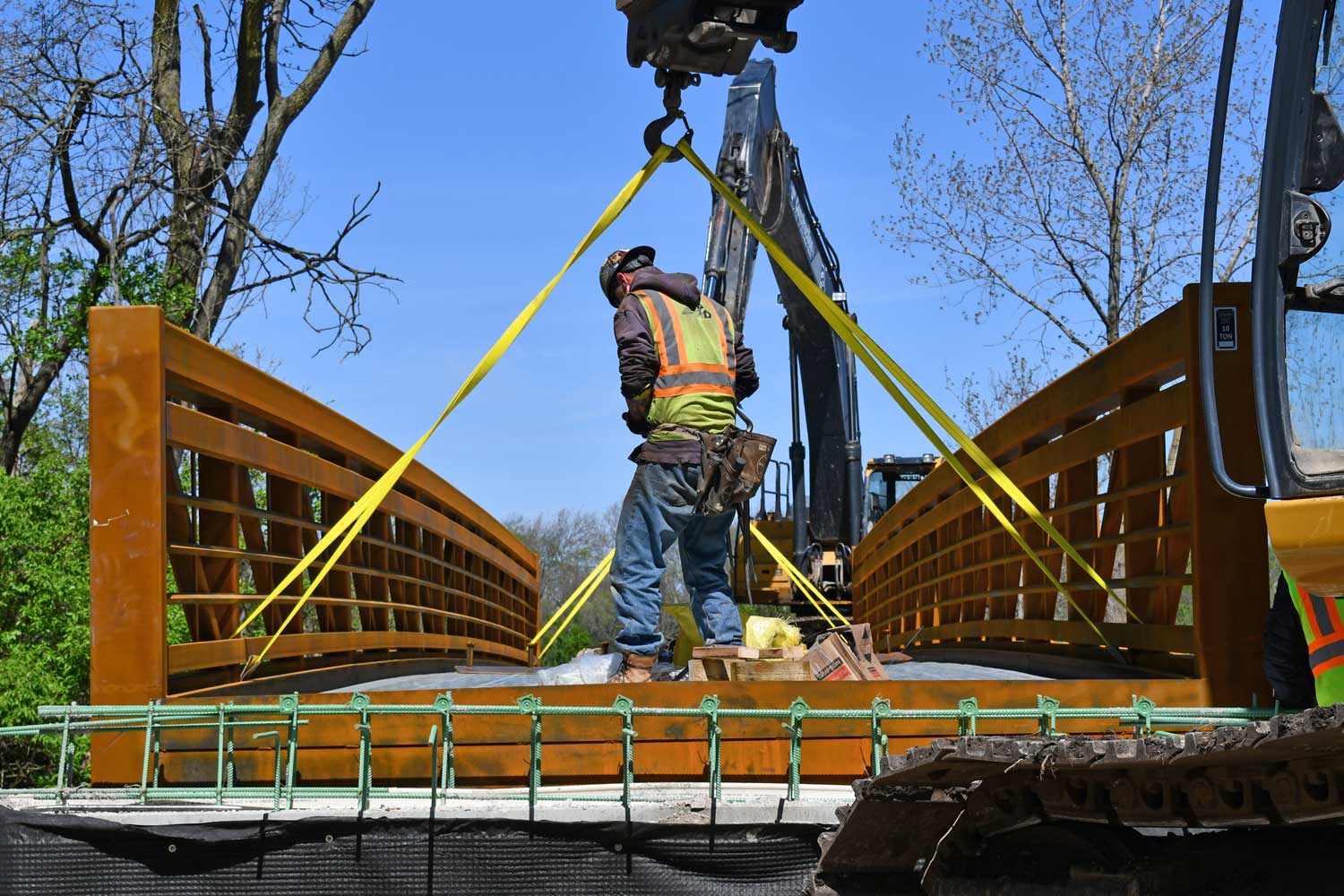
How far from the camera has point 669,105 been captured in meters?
6.07

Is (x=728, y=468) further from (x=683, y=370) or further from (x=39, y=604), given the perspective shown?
(x=39, y=604)

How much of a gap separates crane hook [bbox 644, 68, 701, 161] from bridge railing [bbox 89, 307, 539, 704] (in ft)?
5.61

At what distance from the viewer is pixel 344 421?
6.61 m

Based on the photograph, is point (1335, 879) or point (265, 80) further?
point (265, 80)

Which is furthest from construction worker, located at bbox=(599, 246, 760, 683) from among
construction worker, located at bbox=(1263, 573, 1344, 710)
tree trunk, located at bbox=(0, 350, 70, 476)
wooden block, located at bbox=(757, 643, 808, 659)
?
tree trunk, located at bbox=(0, 350, 70, 476)

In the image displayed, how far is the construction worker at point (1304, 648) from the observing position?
11.1 feet

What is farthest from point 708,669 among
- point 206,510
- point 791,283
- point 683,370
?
point 791,283

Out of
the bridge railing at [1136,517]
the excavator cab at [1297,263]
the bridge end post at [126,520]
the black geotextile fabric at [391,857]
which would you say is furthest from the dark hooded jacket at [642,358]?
the excavator cab at [1297,263]

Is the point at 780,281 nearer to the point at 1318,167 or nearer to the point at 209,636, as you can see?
the point at 209,636

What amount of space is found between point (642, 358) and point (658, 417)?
0.81 feet

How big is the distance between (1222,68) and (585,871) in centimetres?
239

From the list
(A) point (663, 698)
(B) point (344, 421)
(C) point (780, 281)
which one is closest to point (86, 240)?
(C) point (780, 281)

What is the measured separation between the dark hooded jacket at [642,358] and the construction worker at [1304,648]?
8.21 feet

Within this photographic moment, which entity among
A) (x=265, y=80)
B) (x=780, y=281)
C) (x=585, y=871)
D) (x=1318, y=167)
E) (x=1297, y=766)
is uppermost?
(x=265, y=80)
